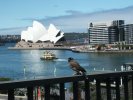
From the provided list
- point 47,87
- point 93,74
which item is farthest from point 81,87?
point 47,87

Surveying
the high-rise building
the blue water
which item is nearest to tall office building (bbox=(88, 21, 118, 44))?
the high-rise building

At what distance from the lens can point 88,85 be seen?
3.46 metres

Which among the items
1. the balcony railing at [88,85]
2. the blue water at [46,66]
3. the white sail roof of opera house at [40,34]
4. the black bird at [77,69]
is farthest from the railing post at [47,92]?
the white sail roof of opera house at [40,34]

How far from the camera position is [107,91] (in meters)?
3.55

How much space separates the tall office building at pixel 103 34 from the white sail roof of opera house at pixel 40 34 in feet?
41.3

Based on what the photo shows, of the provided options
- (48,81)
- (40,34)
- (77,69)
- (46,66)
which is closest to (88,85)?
(77,69)

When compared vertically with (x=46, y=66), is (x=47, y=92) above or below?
above

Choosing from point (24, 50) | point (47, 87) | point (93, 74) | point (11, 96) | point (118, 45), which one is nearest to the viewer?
point (11, 96)

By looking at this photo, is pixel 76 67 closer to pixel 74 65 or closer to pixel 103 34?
pixel 74 65

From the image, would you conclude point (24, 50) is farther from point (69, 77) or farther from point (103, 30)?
point (69, 77)

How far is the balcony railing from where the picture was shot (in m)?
2.99

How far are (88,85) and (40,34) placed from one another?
12245 cm

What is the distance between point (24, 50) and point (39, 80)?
5688 inches

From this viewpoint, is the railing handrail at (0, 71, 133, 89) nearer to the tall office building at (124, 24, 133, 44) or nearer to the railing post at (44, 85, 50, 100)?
the railing post at (44, 85, 50, 100)
